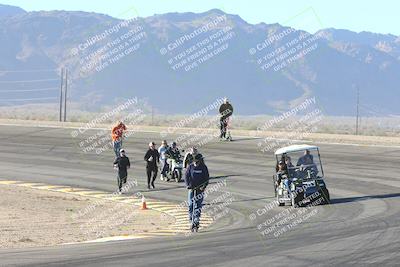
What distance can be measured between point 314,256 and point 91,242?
5.31 meters

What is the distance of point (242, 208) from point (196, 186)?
4.21 meters

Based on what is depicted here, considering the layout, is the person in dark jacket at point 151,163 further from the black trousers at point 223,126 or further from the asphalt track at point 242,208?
the black trousers at point 223,126

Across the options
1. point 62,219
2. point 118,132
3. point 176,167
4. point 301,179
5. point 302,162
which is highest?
point 118,132

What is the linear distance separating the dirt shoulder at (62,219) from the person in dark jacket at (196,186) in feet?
4.06

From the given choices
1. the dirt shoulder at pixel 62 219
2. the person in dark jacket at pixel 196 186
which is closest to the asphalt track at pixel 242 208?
the person in dark jacket at pixel 196 186

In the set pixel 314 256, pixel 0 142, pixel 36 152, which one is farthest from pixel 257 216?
pixel 0 142

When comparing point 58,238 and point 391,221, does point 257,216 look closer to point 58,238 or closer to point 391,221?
point 391,221

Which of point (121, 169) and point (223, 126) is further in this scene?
point (223, 126)

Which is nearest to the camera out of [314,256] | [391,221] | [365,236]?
[314,256]

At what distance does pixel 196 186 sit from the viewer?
1914 cm

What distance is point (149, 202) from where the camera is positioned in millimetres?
24953

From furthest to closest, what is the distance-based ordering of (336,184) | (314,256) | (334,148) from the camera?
(334,148)
(336,184)
(314,256)

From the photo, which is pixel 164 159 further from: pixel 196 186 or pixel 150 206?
pixel 196 186

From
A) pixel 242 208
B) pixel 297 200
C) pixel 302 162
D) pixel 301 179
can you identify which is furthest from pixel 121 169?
pixel 297 200
